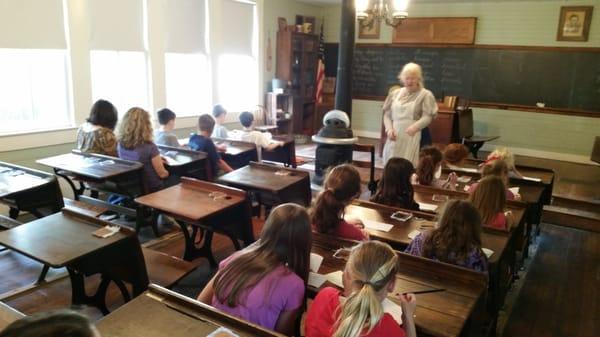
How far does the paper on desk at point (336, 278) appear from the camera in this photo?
1.84m

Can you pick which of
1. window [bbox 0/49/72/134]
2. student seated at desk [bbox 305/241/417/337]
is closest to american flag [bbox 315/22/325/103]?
window [bbox 0/49/72/134]

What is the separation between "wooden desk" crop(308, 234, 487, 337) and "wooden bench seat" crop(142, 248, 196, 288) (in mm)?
804

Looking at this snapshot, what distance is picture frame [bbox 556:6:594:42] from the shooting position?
6887 millimetres

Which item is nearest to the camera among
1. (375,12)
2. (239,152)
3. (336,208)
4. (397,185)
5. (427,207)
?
(336,208)

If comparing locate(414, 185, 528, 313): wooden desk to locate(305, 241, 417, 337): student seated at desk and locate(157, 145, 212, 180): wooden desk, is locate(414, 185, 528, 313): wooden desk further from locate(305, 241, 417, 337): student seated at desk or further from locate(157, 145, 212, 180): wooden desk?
locate(157, 145, 212, 180): wooden desk

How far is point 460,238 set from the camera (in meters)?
1.96

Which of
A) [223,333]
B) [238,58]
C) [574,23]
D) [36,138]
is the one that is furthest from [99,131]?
[574,23]

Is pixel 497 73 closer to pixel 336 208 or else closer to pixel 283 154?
pixel 283 154

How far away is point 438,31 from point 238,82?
11.9 feet

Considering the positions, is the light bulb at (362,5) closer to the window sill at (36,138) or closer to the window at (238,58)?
the window at (238,58)

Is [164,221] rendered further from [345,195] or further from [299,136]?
[299,136]

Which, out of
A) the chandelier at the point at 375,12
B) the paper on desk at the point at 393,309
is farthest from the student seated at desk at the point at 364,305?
the chandelier at the point at 375,12

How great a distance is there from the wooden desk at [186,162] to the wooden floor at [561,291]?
2.77 m

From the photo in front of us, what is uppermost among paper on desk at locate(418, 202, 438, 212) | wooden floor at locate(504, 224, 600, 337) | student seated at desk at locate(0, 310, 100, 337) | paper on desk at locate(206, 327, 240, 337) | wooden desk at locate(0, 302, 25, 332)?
student seated at desk at locate(0, 310, 100, 337)
